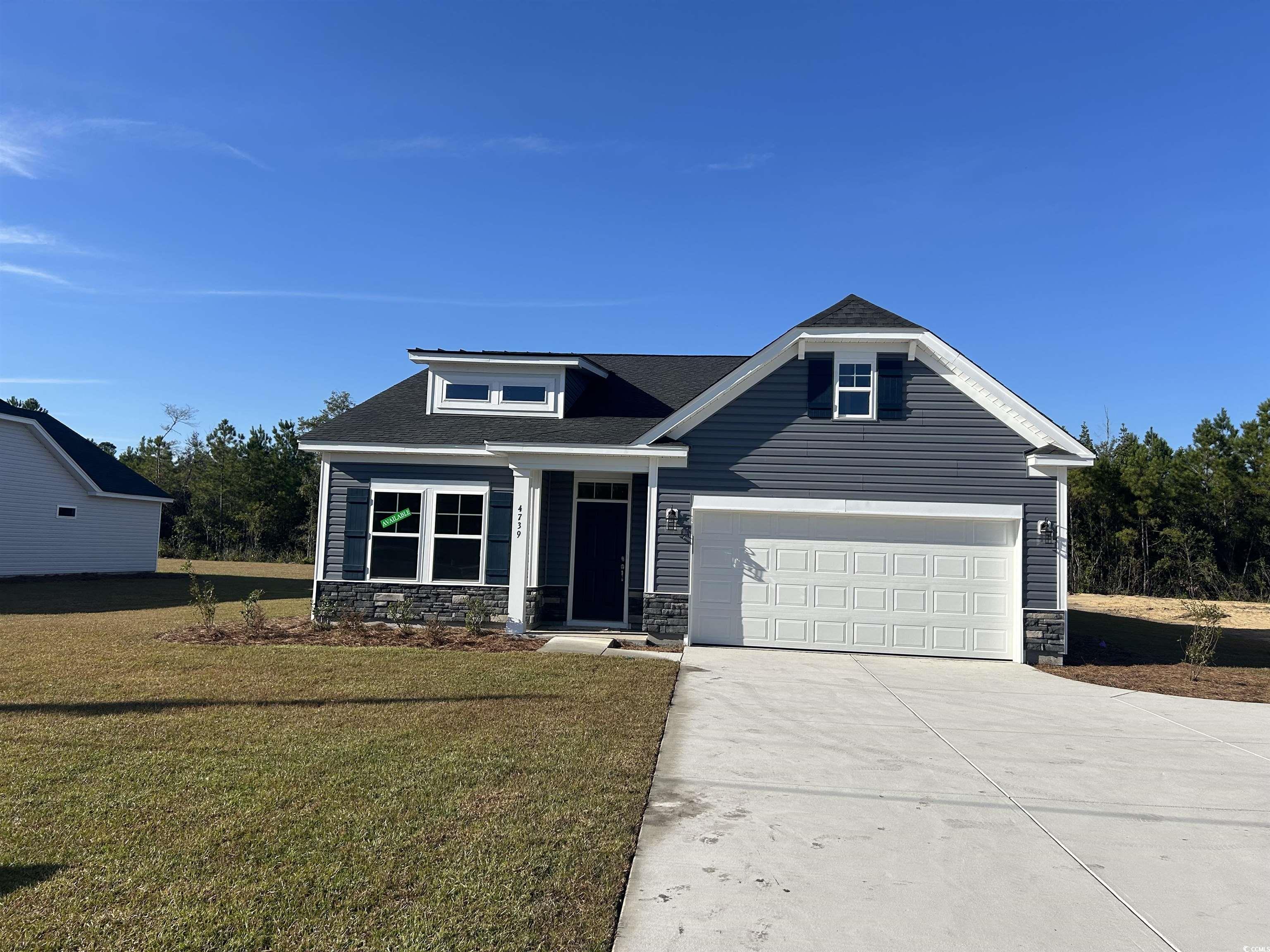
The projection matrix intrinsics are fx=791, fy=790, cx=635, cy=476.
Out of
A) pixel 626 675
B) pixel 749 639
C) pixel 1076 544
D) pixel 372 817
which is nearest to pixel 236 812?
pixel 372 817

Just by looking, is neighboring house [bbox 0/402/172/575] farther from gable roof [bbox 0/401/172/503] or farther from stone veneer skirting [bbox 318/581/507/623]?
stone veneer skirting [bbox 318/581/507/623]

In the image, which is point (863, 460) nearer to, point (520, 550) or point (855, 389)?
point (855, 389)

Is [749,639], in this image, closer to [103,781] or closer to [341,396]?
[103,781]

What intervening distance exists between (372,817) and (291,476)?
140 ft

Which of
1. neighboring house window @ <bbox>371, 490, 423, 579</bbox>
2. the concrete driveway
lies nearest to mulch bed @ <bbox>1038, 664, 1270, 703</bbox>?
the concrete driveway

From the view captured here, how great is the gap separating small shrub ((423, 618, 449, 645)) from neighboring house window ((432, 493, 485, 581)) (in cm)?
72

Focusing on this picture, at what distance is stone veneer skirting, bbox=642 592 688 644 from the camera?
12.6 meters

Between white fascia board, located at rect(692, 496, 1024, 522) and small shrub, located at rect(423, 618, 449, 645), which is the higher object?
white fascia board, located at rect(692, 496, 1024, 522)

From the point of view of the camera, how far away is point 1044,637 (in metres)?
12.0

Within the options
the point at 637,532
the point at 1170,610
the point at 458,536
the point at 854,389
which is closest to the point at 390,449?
the point at 458,536

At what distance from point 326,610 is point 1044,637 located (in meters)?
11.8

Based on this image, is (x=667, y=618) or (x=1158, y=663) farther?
(x=667, y=618)

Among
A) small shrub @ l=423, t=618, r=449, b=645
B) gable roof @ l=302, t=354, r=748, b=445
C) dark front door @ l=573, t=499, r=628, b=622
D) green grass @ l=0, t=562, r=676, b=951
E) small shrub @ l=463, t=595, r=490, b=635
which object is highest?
gable roof @ l=302, t=354, r=748, b=445

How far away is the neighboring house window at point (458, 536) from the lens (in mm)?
13875
